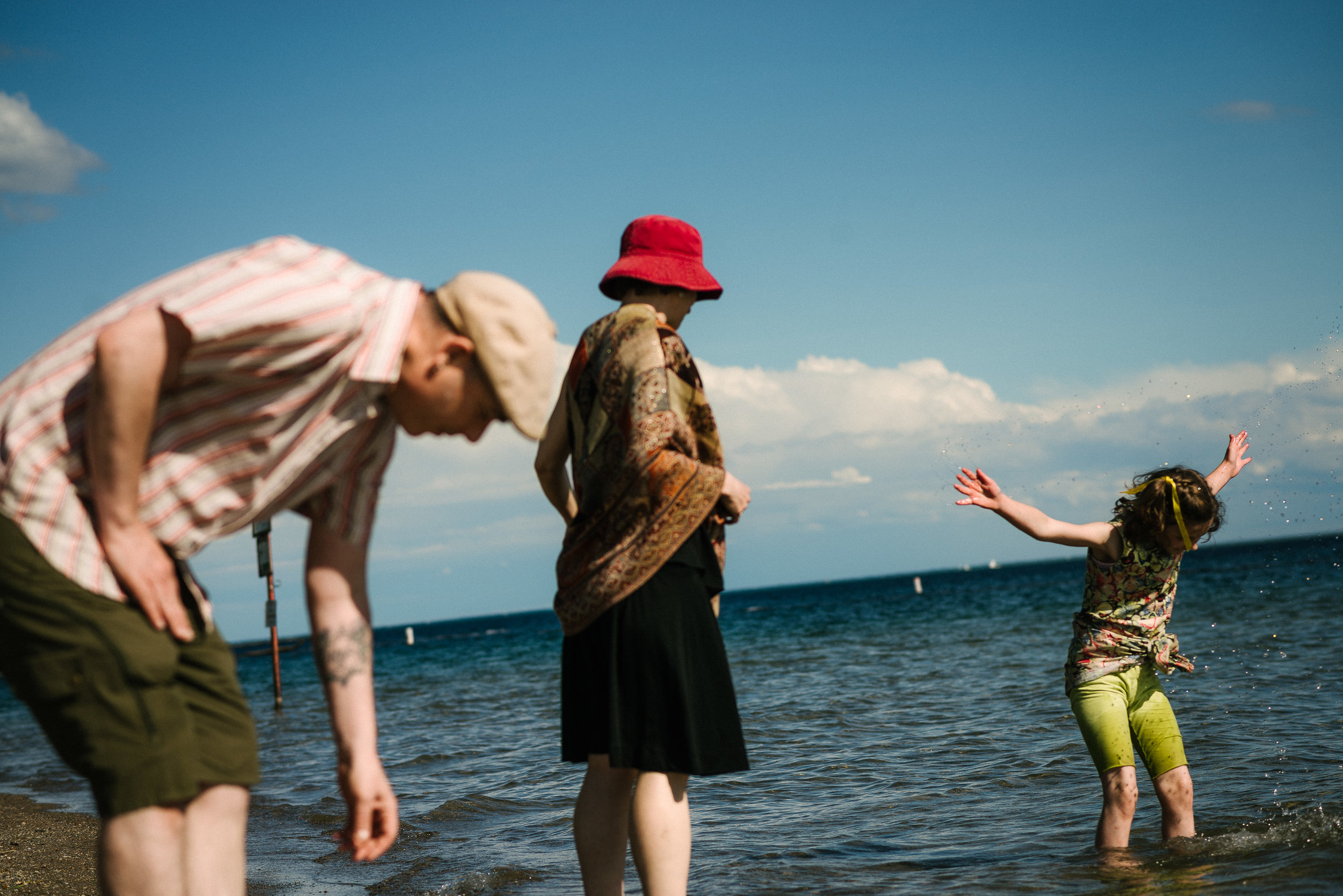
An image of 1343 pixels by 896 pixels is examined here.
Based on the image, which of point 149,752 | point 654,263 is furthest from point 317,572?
point 654,263

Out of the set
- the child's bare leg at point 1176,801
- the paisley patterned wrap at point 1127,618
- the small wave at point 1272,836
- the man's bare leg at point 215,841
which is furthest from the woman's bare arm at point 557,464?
the small wave at point 1272,836

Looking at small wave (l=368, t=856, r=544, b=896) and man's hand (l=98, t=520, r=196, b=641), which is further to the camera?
small wave (l=368, t=856, r=544, b=896)

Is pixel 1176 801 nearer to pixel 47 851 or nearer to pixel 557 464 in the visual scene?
pixel 557 464

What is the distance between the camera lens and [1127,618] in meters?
3.87

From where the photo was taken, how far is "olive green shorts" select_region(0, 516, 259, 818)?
60.4 inches

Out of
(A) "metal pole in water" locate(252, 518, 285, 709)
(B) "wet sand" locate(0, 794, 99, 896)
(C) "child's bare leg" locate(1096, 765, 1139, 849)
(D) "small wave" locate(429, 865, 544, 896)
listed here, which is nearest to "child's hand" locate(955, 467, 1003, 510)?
(C) "child's bare leg" locate(1096, 765, 1139, 849)

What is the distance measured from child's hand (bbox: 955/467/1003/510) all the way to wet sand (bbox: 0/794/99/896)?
3.36 metres

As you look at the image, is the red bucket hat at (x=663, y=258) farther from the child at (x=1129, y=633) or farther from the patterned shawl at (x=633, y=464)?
the child at (x=1129, y=633)

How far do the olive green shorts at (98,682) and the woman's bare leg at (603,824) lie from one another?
3.81ft

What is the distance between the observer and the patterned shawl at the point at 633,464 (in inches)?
97.8

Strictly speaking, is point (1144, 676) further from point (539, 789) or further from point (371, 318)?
point (539, 789)

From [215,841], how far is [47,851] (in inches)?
179

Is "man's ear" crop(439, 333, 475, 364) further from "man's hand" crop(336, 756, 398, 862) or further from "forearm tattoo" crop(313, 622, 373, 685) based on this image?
"man's hand" crop(336, 756, 398, 862)

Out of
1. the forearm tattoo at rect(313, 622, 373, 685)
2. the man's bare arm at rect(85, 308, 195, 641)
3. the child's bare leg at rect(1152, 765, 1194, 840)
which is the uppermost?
the man's bare arm at rect(85, 308, 195, 641)
